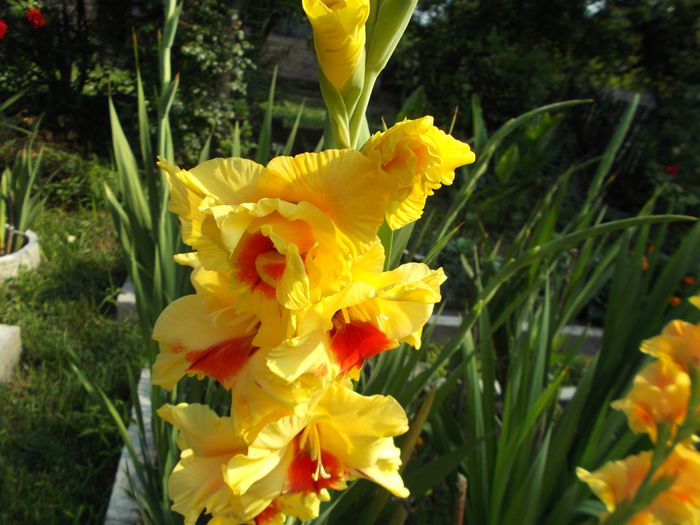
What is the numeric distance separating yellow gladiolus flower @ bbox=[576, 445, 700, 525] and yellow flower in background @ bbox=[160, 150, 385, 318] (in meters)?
0.35

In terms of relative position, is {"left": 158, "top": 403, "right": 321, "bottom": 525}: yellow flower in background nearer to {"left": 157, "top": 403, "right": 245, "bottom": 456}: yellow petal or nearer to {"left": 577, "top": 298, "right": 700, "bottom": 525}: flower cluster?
{"left": 157, "top": 403, "right": 245, "bottom": 456}: yellow petal

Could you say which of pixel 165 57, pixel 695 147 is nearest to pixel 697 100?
pixel 695 147

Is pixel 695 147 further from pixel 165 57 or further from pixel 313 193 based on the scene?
pixel 313 193

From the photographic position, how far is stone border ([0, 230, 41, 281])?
8.50ft

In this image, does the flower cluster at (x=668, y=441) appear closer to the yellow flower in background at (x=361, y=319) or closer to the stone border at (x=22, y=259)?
the yellow flower in background at (x=361, y=319)

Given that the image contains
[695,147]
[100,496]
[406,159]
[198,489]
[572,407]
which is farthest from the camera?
[695,147]

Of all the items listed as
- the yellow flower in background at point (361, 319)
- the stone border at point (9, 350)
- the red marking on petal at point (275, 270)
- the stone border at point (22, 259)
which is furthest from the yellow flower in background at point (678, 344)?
the stone border at point (22, 259)

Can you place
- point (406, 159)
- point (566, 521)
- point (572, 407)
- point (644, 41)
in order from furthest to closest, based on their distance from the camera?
point (644, 41), point (572, 407), point (566, 521), point (406, 159)

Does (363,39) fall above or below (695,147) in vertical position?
above

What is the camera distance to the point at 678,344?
533mm

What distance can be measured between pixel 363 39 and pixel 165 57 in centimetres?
81

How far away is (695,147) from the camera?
4438 millimetres

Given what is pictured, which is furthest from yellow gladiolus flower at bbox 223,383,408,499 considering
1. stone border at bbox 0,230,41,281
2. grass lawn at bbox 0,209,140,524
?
stone border at bbox 0,230,41,281

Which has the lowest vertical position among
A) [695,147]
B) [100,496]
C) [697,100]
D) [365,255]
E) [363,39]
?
[100,496]
